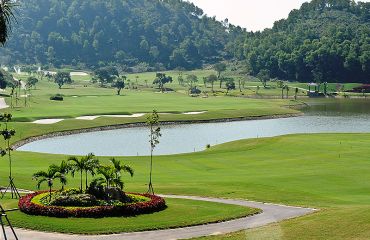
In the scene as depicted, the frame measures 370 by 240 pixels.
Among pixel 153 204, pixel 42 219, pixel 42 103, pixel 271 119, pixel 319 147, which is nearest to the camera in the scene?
pixel 42 219

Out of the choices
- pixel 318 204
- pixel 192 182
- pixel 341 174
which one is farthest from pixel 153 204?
pixel 341 174

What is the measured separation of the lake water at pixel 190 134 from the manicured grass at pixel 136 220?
52788 mm

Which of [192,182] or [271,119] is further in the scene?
[271,119]

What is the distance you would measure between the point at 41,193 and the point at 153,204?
31.6 feet

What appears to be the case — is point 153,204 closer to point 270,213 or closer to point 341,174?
point 270,213

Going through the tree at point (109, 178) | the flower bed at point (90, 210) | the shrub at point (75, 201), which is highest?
the tree at point (109, 178)

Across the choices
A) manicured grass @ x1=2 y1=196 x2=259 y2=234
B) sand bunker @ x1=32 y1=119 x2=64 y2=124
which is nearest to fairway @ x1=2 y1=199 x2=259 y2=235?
manicured grass @ x1=2 y1=196 x2=259 y2=234

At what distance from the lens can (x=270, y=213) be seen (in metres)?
44.6

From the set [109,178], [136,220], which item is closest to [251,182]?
[109,178]

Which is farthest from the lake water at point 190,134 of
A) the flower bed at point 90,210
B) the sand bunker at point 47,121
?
the flower bed at point 90,210

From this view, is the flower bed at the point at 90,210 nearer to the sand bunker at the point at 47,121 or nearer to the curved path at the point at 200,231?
the curved path at the point at 200,231

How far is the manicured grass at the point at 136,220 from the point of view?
38.5 meters

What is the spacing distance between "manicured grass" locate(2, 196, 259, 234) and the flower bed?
0.62 m

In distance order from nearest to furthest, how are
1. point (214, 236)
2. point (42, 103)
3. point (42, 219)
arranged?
point (214, 236), point (42, 219), point (42, 103)
